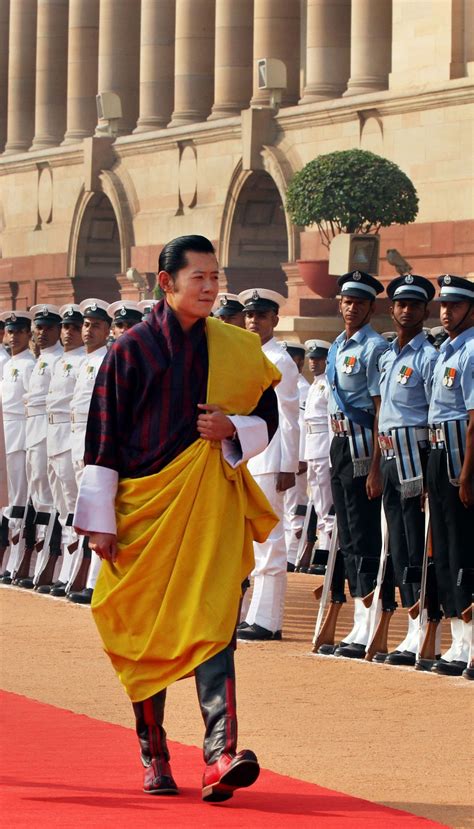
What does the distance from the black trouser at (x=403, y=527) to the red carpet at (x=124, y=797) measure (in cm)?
305

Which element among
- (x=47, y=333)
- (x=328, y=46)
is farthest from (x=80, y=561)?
(x=328, y=46)

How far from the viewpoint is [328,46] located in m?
40.6

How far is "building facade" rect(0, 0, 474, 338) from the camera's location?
107 ft

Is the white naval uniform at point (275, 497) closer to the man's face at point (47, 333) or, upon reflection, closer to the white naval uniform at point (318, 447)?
the man's face at point (47, 333)

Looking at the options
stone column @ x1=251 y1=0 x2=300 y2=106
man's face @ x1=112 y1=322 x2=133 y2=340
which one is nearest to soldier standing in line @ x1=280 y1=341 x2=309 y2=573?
man's face @ x1=112 y1=322 x2=133 y2=340

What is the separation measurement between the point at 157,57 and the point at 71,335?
32394mm

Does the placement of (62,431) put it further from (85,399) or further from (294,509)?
(294,509)

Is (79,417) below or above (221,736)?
above

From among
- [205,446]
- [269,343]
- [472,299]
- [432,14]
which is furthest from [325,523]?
[432,14]

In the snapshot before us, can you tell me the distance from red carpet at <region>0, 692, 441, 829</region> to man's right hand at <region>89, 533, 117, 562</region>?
84 cm

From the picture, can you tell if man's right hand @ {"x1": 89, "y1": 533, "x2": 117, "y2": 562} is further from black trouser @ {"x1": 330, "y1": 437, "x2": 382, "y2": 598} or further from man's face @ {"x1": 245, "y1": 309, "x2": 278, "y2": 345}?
man's face @ {"x1": 245, "y1": 309, "x2": 278, "y2": 345}

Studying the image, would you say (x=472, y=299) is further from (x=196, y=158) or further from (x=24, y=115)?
(x=24, y=115)

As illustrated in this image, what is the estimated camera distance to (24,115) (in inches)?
2173

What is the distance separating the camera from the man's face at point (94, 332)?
51.2ft
